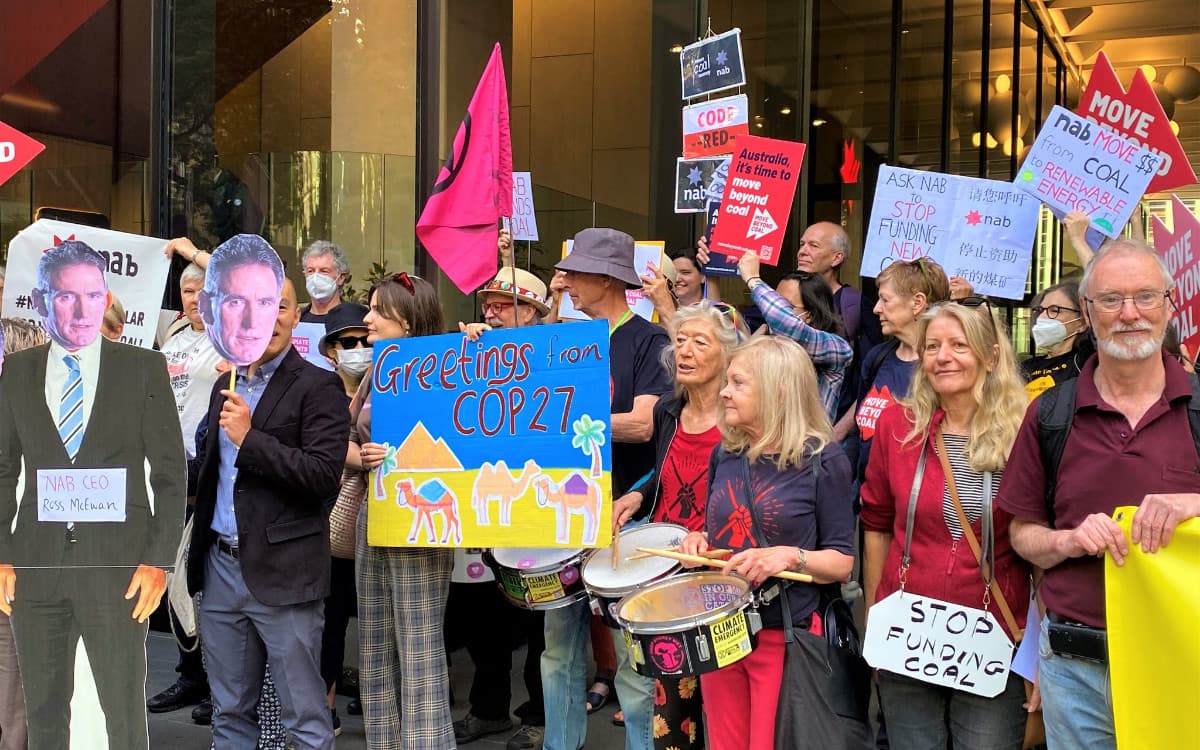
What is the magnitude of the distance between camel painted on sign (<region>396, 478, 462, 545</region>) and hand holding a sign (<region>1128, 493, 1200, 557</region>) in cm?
245

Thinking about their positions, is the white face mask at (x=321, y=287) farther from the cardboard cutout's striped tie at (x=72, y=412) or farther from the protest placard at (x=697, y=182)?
the cardboard cutout's striped tie at (x=72, y=412)

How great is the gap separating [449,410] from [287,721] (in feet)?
4.24

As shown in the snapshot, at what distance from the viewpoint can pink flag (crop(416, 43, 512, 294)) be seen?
490cm

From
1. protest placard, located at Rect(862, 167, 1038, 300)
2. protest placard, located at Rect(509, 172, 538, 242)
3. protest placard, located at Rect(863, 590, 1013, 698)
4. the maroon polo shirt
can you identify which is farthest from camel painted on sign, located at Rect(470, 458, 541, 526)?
protest placard, located at Rect(509, 172, 538, 242)

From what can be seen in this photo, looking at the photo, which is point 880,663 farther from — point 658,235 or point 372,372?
point 658,235

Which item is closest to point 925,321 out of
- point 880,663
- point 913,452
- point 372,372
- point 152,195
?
point 913,452

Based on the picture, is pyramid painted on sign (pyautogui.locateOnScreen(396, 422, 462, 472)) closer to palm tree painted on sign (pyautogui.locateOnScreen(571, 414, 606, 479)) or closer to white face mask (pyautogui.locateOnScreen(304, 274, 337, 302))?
A: palm tree painted on sign (pyautogui.locateOnScreen(571, 414, 606, 479))

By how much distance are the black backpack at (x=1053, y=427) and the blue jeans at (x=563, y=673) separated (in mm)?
2012

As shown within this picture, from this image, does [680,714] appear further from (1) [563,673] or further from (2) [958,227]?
(2) [958,227]

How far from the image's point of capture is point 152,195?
8.37 meters

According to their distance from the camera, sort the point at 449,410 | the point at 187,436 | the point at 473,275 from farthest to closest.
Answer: the point at 187,436 < the point at 473,275 < the point at 449,410

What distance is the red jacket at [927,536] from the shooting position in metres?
3.49

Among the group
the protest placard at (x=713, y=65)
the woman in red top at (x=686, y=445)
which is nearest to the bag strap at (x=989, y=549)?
the woman in red top at (x=686, y=445)

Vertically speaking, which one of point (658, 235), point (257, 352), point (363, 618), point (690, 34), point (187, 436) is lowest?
point (363, 618)
